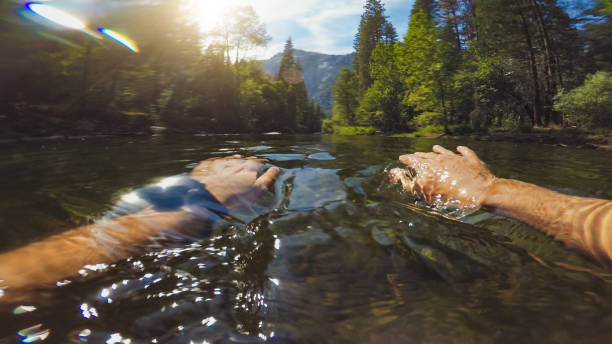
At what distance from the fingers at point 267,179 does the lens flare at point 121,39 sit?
10080 mm

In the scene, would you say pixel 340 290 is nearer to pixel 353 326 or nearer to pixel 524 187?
pixel 353 326

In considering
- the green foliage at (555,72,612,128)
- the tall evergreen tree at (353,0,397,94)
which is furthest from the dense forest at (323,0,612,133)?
the tall evergreen tree at (353,0,397,94)

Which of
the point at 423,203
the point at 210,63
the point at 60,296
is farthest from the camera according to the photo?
the point at 210,63

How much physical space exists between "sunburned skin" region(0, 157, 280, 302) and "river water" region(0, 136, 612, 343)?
9 cm

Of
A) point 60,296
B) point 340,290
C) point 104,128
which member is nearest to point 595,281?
point 340,290

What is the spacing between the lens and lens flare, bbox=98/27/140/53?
8.70m

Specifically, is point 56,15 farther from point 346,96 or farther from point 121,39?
point 346,96

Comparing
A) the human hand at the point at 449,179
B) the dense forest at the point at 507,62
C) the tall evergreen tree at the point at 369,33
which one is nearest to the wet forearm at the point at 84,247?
the human hand at the point at 449,179

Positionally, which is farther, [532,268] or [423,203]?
[423,203]

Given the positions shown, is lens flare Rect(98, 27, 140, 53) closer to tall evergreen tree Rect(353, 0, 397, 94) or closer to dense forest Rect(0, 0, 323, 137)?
dense forest Rect(0, 0, 323, 137)

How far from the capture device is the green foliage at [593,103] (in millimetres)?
11242

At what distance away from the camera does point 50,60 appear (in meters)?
8.45

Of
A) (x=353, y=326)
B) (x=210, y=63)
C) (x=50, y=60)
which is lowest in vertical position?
(x=353, y=326)

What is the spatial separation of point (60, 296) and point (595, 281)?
2258mm
